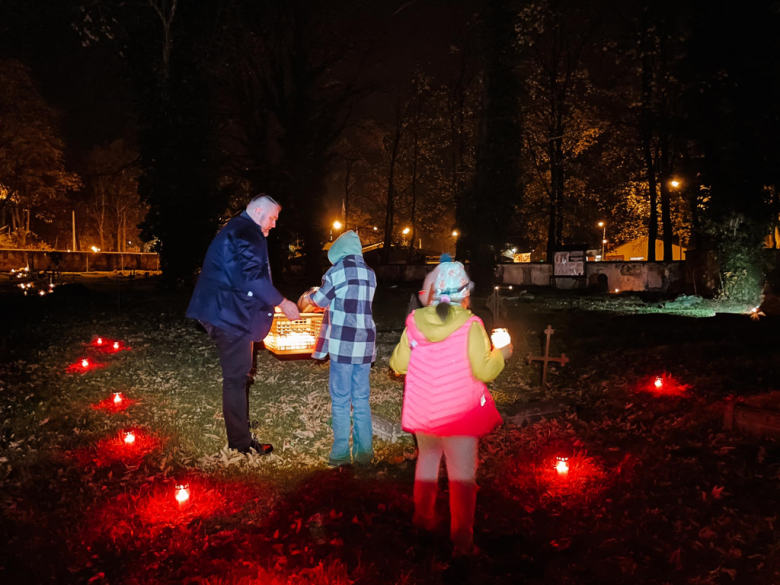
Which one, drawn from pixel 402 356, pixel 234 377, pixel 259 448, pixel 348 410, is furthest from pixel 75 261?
pixel 402 356

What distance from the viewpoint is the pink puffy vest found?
3.52 meters

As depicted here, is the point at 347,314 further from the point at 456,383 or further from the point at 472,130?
the point at 472,130

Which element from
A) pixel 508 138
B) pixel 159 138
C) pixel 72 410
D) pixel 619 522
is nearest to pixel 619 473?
pixel 619 522

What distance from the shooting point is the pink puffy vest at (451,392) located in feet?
11.5

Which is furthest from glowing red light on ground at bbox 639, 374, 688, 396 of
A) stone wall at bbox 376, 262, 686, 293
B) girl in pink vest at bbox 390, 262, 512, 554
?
stone wall at bbox 376, 262, 686, 293

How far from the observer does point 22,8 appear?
14.6 meters

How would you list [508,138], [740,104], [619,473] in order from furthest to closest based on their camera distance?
[508,138] → [740,104] → [619,473]

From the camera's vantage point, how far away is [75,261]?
51938mm

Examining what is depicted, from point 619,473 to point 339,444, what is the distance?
260cm

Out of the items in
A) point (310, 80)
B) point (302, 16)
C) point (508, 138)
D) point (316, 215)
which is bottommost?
point (316, 215)

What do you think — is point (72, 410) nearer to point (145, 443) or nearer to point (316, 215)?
point (145, 443)

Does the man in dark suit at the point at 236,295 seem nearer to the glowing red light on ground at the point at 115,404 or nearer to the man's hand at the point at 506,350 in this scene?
the man's hand at the point at 506,350

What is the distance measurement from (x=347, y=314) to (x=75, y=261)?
185 feet

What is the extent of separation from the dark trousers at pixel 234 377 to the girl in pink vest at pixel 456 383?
1931mm
